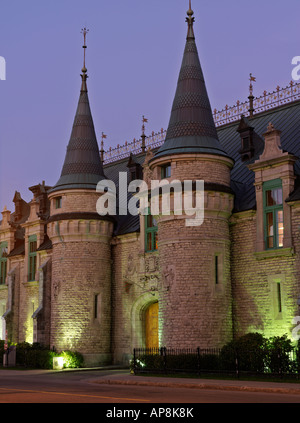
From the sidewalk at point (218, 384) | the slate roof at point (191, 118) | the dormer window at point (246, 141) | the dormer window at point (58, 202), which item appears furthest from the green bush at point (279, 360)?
the dormer window at point (58, 202)

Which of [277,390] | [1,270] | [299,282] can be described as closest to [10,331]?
[1,270]

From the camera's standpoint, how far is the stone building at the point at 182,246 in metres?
26.7

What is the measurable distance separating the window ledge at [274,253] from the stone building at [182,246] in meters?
0.05

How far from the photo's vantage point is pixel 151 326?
33.3 m

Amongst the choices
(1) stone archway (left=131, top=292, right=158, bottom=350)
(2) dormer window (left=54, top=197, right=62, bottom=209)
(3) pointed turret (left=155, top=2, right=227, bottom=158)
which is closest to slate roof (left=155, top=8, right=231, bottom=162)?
(3) pointed turret (left=155, top=2, right=227, bottom=158)

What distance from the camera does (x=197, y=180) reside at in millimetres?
27500

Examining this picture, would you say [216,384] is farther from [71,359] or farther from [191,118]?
[71,359]

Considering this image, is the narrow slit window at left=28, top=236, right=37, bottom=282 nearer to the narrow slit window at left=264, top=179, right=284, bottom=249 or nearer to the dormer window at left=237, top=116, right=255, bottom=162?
the dormer window at left=237, top=116, right=255, bottom=162

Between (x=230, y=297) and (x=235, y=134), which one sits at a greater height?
(x=235, y=134)

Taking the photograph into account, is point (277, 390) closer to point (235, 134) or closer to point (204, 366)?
point (204, 366)

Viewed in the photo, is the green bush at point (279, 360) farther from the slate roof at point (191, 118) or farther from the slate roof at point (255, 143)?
the slate roof at point (191, 118)

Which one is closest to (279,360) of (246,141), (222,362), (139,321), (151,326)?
Result: (222,362)

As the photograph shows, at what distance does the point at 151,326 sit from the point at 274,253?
982cm
